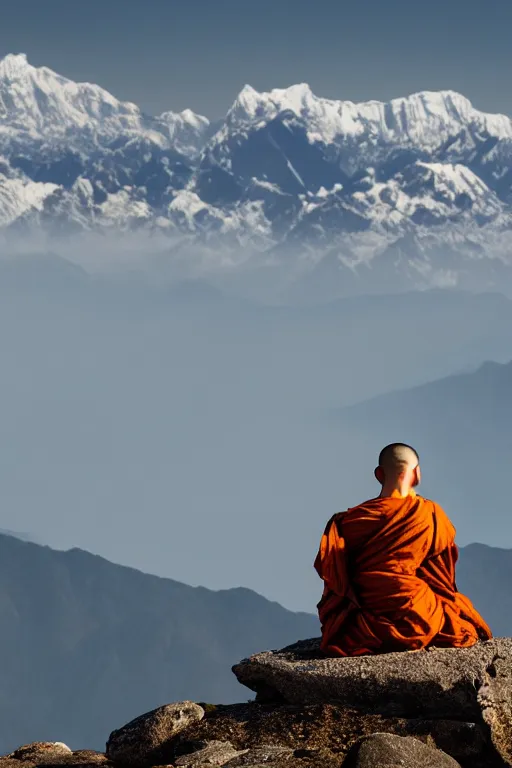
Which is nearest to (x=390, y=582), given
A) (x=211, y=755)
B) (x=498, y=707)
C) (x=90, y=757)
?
(x=498, y=707)

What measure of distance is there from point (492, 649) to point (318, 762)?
2.49 meters

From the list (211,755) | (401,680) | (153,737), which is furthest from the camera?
(153,737)

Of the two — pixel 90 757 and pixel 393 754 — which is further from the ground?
pixel 90 757

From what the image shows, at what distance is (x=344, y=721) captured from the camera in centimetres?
1085

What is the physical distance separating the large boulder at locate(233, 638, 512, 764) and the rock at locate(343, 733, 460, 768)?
760mm

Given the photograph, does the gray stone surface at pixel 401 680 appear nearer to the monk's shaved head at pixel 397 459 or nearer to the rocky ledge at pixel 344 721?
the rocky ledge at pixel 344 721

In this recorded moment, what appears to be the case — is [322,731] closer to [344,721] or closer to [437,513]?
[344,721]

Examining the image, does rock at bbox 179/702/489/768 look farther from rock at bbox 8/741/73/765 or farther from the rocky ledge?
rock at bbox 8/741/73/765

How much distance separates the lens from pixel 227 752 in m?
10.5

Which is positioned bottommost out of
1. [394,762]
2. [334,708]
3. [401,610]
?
[394,762]

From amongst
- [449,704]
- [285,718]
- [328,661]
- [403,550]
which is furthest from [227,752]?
[403,550]

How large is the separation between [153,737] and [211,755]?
3.89 ft

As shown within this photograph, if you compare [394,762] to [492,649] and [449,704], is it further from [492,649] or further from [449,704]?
[492,649]

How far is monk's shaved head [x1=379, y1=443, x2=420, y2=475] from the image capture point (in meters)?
12.3
